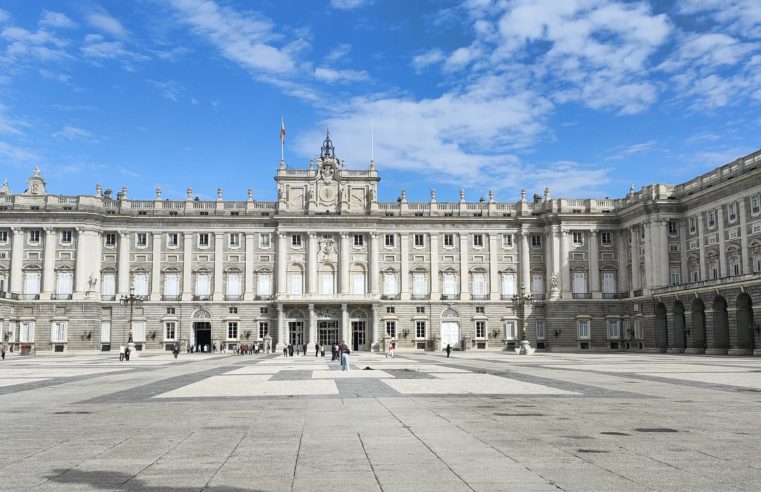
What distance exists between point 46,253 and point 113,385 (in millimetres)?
58845

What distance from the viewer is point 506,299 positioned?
8400cm

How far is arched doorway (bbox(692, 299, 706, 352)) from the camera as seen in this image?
213 feet

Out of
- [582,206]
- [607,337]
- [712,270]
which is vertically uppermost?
[582,206]

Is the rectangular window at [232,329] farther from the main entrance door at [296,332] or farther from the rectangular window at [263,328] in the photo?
the main entrance door at [296,332]

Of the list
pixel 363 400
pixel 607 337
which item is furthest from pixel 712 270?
pixel 363 400

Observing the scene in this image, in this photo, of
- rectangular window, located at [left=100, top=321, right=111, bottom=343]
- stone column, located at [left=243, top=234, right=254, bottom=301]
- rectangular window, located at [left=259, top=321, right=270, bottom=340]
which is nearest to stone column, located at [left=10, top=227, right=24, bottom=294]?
rectangular window, located at [left=100, top=321, right=111, bottom=343]

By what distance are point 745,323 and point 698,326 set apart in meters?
6.98

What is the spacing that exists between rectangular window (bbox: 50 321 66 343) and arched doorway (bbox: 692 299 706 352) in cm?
6233

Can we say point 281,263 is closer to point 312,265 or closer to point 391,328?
point 312,265

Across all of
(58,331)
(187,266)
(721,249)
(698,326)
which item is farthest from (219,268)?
(721,249)

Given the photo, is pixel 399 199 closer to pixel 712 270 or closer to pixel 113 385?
pixel 712 270

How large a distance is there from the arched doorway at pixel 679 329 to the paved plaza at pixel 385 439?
47220 millimetres

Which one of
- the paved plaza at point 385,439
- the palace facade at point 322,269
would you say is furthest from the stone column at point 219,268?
the paved plaza at point 385,439

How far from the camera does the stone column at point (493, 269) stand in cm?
8406
